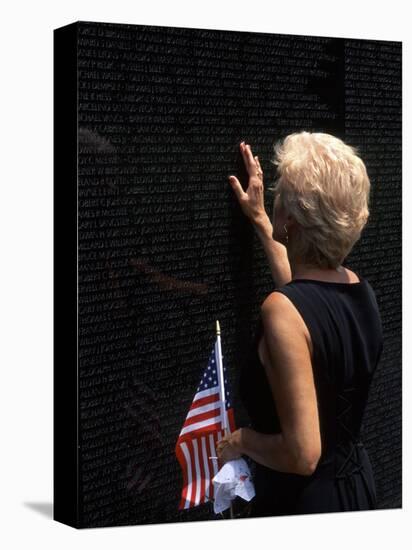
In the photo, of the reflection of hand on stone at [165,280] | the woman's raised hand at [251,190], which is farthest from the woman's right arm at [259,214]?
the reflection of hand on stone at [165,280]

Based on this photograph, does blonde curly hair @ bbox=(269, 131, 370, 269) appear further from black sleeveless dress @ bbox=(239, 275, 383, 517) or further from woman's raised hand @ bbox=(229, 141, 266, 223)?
woman's raised hand @ bbox=(229, 141, 266, 223)

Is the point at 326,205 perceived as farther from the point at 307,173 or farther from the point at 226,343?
the point at 226,343

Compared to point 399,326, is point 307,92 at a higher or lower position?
higher

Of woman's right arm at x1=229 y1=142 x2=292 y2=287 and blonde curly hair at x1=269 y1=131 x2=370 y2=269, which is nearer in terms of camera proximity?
blonde curly hair at x1=269 y1=131 x2=370 y2=269

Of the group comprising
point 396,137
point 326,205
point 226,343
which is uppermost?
point 396,137

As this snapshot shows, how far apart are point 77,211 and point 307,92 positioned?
1.77 metres

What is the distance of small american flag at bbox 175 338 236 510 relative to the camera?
24.3ft

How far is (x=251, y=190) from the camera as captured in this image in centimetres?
764

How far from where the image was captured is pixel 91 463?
7066 mm

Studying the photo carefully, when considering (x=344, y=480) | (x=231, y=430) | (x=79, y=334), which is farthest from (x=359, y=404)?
(x=79, y=334)

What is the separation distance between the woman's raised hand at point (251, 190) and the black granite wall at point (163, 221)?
56 millimetres

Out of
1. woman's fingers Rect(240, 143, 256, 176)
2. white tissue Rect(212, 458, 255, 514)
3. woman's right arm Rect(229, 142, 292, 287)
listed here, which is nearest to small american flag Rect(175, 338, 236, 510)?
white tissue Rect(212, 458, 255, 514)

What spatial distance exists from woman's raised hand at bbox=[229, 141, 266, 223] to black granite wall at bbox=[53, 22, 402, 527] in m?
0.06

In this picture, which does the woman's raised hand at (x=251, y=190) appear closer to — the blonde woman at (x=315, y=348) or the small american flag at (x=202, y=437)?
the blonde woman at (x=315, y=348)
